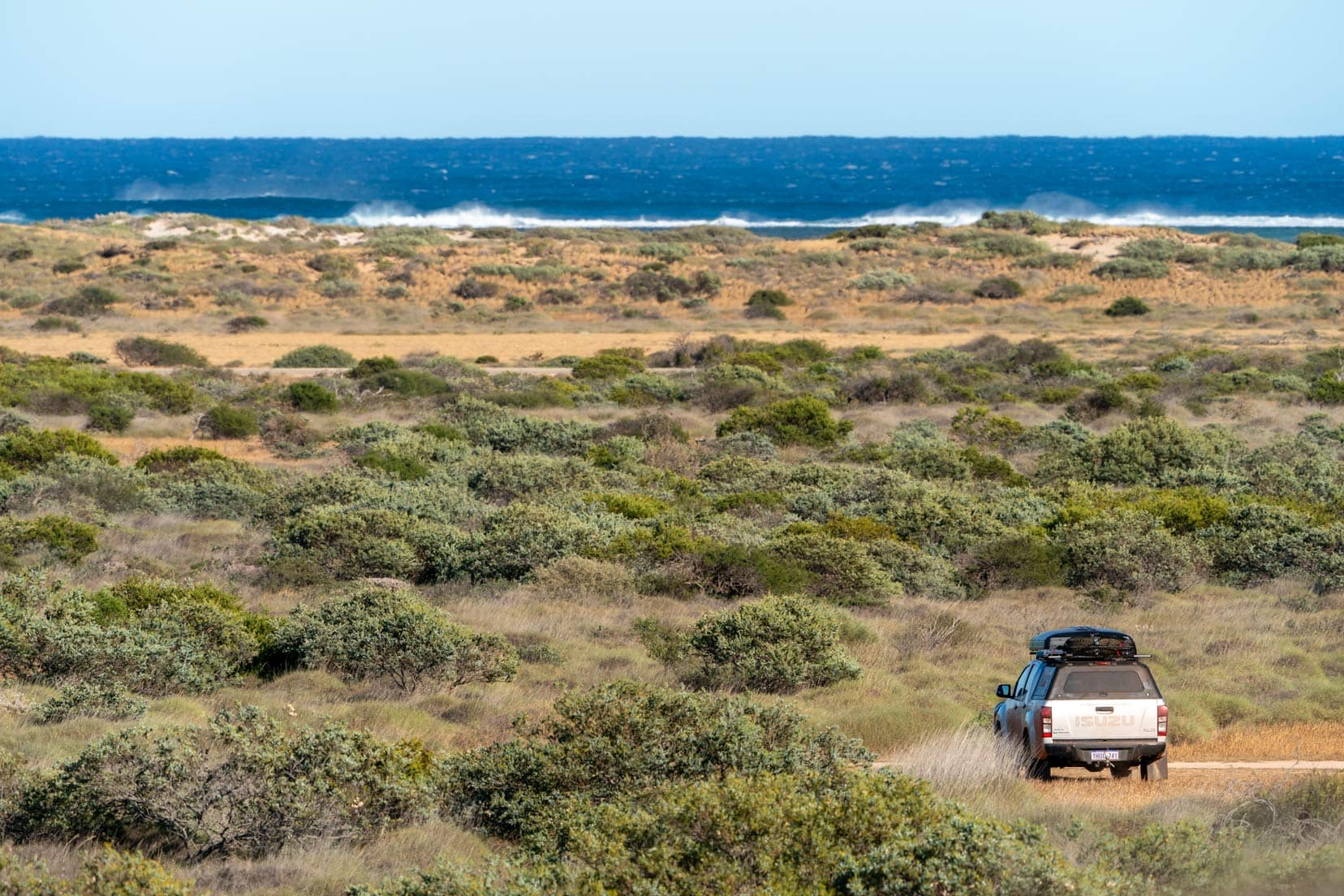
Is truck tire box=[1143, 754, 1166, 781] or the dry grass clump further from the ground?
the dry grass clump

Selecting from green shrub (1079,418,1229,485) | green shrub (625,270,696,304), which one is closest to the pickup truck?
green shrub (1079,418,1229,485)

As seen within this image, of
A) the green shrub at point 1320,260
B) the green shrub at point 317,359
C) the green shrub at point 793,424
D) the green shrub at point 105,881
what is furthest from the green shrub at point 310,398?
the green shrub at point 1320,260

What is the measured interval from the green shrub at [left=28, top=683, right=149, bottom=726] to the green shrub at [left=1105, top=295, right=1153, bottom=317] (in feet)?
150

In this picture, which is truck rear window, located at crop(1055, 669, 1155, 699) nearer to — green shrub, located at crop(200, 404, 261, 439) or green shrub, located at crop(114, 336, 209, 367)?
green shrub, located at crop(200, 404, 261, 439)

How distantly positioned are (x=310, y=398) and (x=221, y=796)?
22922 millimetres

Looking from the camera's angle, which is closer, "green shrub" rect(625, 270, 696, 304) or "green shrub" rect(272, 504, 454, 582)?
"green shrub" rect(272, 504, 454, 582)

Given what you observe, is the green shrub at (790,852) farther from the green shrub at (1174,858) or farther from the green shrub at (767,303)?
the green shrub at (767,303)

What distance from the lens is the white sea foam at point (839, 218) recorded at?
106938mm

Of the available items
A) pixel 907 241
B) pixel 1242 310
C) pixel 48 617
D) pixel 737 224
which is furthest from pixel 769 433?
pixel 737 224

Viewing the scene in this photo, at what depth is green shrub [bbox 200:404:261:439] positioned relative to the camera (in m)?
26.2

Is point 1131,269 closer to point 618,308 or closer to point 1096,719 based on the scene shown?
point 618,308

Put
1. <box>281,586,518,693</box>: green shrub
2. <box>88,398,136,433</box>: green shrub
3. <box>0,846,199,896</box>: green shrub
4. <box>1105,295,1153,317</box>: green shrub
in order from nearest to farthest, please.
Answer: <box>0,846,199,896</box>: green shrub → <box>281,586,518,693</box>: green shrub → <box>88,398,136,433</box>: green shrub → <box>1105,295,1153,317</box>: green shrub

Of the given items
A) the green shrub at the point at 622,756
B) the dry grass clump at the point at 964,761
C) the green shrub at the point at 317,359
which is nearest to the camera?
the green shrub at the point at 622,756

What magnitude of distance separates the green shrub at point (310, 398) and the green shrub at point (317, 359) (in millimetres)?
7265
